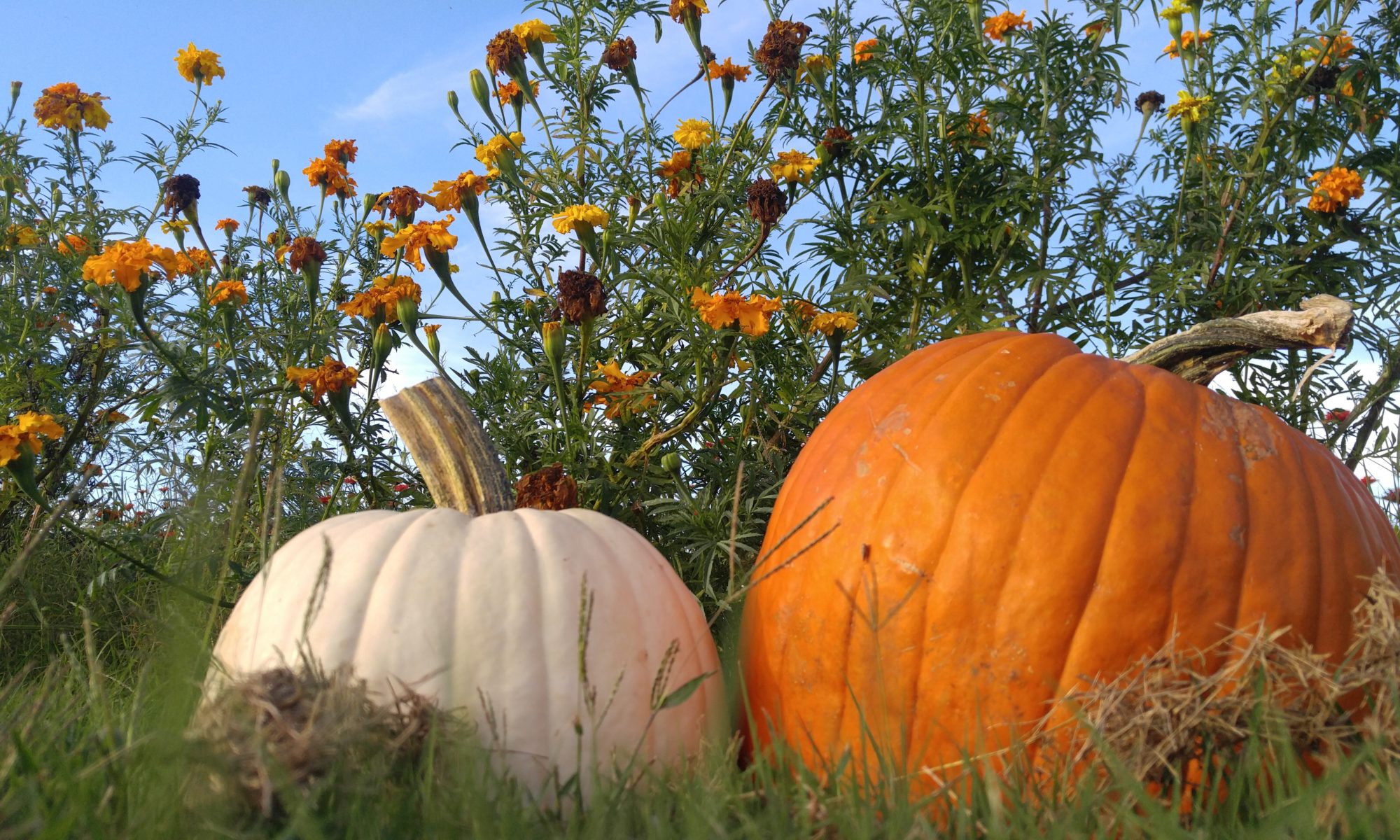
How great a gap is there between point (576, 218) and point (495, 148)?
0.59 m

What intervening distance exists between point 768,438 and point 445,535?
4.37 feet

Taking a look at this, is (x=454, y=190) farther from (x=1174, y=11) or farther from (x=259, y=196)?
(x=1174, y=11)

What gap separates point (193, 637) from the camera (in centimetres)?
113

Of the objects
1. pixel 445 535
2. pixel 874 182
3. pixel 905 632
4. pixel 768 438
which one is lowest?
pixel 905 632

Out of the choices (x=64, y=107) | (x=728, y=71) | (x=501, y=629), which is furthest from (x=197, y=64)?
(x=501, y=629)

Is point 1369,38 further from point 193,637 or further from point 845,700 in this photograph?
point 193,637

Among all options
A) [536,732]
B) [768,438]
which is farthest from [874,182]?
[536,732]

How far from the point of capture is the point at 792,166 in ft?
8.47

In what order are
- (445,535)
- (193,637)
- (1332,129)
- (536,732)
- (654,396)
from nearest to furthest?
(193,637)
(536,732)
(445,535)
(654,396)
(1332,129)

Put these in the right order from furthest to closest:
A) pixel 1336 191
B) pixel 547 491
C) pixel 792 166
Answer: pixel 1336 191
pixel 792 166
pixel 547 491

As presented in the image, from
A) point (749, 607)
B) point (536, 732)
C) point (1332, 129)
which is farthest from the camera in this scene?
point (1332, 129)

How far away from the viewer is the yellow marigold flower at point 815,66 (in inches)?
111

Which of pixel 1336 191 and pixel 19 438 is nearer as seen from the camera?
pixel 19 438

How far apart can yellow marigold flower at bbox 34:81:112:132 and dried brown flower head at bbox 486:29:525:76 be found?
196 centimetres
